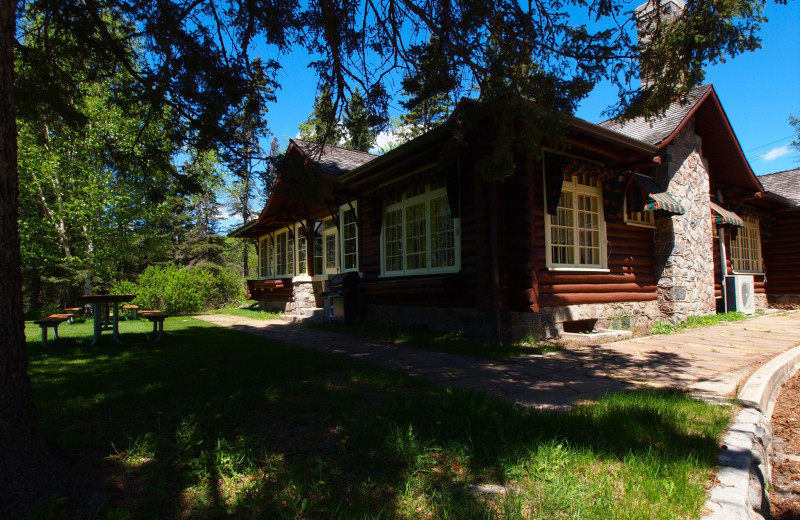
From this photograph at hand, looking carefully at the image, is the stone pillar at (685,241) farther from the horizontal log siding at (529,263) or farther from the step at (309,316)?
the step at (309,316)

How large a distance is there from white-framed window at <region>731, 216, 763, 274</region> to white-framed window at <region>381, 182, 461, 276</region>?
1010 cm

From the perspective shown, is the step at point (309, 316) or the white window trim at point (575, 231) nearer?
the white window trim at point (575, 231)

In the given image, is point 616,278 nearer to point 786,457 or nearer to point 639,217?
point 639,217

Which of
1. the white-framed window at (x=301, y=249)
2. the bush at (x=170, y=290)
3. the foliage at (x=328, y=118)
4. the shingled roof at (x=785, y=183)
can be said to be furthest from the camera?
the bush at (x=170, y=290)

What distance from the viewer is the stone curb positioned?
2162 millimetres

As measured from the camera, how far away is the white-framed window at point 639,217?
30.9 ft

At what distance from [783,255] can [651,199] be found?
10164 mm

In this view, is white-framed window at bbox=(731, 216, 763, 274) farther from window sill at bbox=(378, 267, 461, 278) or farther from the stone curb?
the stone curb

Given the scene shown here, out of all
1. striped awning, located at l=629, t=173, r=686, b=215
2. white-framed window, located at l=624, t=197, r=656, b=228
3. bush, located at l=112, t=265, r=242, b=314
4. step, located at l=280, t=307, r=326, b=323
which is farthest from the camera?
bush, located at l=112, t=265, r=242, b=314

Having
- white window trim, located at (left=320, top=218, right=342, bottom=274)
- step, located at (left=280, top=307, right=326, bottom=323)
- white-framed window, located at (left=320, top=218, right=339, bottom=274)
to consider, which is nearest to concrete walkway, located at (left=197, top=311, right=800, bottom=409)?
step, located at (left=280, top=307, right=326, bottom=323)

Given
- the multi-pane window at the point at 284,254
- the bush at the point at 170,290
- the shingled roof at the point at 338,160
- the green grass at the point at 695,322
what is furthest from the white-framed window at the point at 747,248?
the bush at the point at 170,290

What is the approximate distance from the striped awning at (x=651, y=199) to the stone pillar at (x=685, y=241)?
693 mm

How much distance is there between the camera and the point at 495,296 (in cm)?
753

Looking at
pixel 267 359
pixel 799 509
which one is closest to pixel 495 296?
pixel 267 359
